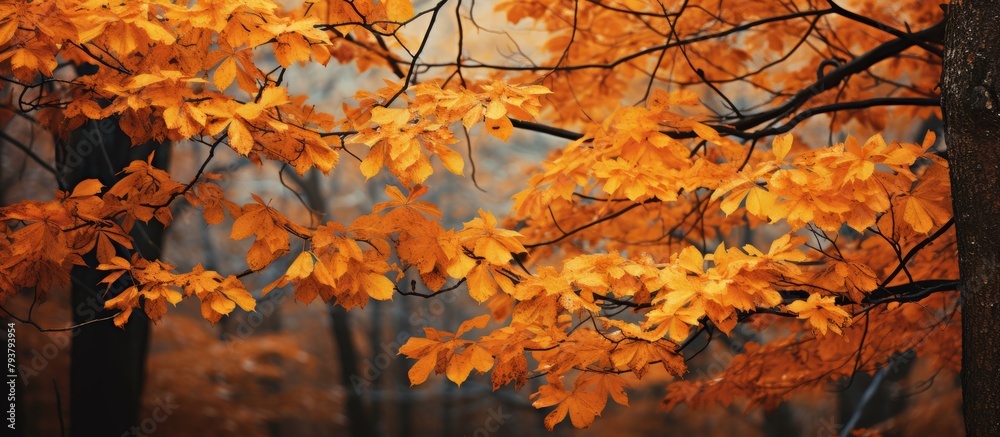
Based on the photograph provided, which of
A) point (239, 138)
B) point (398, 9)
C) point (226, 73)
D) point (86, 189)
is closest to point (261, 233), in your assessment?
point (239, 138)

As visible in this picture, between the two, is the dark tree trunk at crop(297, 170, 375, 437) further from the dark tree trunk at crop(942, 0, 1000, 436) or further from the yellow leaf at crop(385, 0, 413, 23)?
the dark tree trunk at crop(942, 0, 1000, 436)

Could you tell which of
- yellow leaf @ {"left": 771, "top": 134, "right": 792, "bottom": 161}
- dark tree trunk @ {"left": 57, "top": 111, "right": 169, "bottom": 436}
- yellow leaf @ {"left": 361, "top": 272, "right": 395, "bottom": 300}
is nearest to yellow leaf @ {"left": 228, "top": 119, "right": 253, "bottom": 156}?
yellow leaf @ {"left": 361, "top": 272, "right": 395, "bottom": 300}

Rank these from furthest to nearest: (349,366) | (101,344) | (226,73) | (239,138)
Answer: (349,366) < (101,344) < (226,73) < (239,138)

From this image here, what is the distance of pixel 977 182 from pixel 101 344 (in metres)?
4.54

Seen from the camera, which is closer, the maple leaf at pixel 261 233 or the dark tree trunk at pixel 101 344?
the maple leaf at pixel 261 233

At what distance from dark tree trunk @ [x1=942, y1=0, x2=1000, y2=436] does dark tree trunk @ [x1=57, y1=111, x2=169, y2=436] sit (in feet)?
13.1

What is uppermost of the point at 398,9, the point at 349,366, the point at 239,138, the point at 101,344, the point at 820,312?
the point at 398,9

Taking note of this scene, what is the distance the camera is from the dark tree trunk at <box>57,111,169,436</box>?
439cm

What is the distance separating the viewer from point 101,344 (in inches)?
175

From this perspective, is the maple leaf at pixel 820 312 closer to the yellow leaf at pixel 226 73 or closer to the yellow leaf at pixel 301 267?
the yellow leaf at pixel 301 267

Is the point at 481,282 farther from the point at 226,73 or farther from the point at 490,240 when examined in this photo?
the point at 226,73

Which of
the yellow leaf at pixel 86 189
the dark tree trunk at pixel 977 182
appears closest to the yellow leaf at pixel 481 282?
the yellow leaf at pixel 86 189

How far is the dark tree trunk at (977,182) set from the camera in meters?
2.17

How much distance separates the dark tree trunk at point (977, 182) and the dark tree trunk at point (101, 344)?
3988mm
